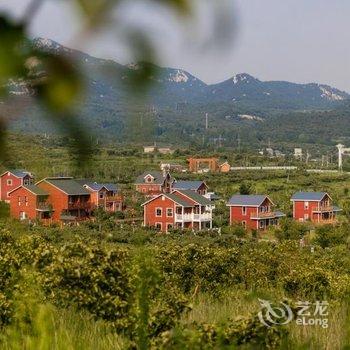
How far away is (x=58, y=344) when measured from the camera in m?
1.59

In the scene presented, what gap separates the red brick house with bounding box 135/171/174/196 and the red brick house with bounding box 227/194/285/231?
14.8ft

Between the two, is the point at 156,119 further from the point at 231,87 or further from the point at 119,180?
the point at 231,87

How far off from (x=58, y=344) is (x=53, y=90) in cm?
115

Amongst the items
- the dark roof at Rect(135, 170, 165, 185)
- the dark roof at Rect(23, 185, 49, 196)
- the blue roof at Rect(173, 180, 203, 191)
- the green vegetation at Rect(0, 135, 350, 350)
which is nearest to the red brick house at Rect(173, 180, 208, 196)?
the blue roof at Rect(173, 180, 203, 191)

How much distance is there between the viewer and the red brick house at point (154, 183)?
35875 millimetres

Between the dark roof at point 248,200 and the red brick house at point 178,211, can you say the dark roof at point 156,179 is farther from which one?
the dark roof at point 248,200

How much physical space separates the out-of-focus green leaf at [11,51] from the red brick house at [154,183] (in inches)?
1372

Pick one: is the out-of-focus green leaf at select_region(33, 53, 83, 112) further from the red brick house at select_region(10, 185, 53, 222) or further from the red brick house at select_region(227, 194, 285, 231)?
the red brick house at select_region(227, 194, 285, 231)

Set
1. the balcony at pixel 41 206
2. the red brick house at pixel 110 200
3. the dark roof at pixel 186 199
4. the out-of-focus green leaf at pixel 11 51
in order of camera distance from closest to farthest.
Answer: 1. the out-of-focus green leaf at pixel 11 51
2. the balcony at pixel 41 206
3. the red brick house at pixel 110 200
4. the dark roof at pixel 186 199

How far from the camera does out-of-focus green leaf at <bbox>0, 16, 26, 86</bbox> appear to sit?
0.52 metres

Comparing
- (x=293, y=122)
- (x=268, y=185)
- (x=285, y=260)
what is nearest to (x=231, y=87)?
(x=293, y=122)

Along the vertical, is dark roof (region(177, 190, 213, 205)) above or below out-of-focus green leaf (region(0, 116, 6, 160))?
above
